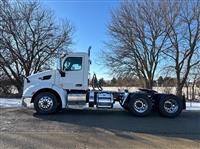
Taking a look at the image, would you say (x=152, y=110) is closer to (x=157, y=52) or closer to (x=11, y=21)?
(x=157, y=52)

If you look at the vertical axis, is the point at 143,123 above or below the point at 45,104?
below

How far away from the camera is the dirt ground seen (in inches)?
318

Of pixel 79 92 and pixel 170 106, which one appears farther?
pixel 79 92

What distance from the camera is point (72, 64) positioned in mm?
14109

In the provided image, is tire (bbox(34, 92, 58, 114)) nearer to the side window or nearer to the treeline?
the side window

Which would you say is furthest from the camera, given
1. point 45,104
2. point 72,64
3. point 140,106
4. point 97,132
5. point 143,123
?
point 72,64

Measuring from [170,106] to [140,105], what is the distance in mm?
1344

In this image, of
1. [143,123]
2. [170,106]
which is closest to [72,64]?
[143,123]

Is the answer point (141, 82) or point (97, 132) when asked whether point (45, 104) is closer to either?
point (97, 132)

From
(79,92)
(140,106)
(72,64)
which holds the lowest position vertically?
(140,106)

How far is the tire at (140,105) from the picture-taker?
13.4 m

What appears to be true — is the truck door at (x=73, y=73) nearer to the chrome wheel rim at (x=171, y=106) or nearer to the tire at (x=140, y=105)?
the tire at (x=140, y=105)

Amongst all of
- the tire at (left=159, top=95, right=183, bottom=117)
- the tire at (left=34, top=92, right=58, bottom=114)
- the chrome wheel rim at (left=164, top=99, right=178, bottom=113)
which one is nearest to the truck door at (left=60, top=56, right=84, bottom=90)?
the tire at (left=34, top=92, right=58, bottom=114)

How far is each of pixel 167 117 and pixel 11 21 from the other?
19653 mm
